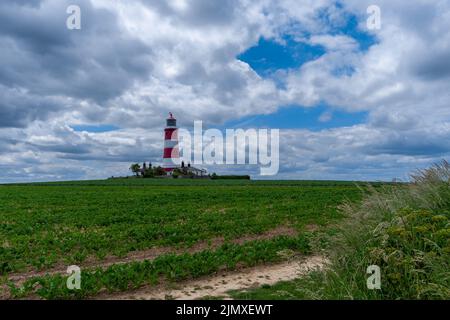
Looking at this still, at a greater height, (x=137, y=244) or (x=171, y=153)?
(x=171, y=153)

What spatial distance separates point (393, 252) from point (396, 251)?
0.27 m

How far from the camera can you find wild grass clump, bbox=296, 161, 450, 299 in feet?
21.7

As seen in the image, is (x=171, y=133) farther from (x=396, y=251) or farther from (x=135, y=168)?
(x=396, y=251)

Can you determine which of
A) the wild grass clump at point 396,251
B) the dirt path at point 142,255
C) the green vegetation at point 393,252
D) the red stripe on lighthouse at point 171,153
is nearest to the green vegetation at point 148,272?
the dirt path at point 142,255

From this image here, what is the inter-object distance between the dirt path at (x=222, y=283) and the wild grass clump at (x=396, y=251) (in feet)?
2.42

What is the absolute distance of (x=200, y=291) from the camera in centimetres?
853

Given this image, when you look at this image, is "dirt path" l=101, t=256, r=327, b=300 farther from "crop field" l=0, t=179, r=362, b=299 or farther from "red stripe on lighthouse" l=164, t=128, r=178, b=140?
"red stripe on lighthouse" l=164, t=128, r=178, b=140

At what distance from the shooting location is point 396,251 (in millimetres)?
6883

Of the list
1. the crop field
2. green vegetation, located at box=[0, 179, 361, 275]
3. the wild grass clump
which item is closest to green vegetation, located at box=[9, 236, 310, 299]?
the crop field

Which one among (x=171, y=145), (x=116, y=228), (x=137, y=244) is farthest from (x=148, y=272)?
(x=171, y=145)

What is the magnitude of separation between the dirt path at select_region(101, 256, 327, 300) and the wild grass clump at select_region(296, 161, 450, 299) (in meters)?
0.74

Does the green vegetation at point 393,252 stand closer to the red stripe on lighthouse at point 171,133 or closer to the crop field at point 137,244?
the crop field at point 137,244

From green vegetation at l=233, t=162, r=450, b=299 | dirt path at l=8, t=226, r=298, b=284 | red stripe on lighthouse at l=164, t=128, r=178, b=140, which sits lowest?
dirt path at l=8, t=226, r=298, b=284
